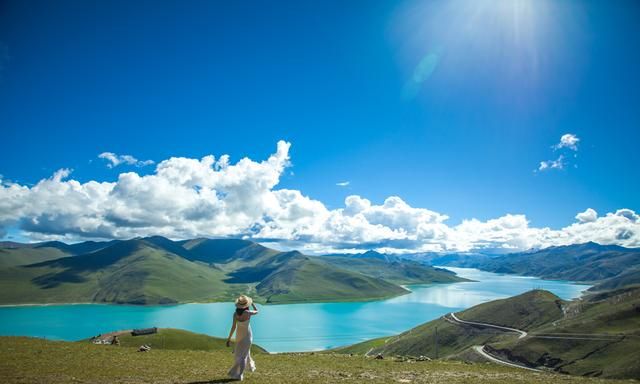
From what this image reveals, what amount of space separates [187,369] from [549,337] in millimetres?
135443

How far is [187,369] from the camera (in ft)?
69.0

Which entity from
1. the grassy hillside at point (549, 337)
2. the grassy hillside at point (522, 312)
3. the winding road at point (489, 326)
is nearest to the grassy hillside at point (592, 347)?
the grassy hillside at point (549, 337)

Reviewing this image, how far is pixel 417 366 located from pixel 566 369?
329 ft

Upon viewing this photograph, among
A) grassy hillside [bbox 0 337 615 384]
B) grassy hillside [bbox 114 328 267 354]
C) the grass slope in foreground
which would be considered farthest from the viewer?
grassy hillside [bbox 114 328 267 354]

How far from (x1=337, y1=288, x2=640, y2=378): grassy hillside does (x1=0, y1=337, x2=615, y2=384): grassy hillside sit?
259 feet

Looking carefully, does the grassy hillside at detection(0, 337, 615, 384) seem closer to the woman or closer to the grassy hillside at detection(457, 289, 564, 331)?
the woman

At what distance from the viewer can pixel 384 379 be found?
20688 mm

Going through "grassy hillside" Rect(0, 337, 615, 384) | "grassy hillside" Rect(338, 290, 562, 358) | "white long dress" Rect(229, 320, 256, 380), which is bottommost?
"grassy hillside" Rect(338, 290, 562, 358)

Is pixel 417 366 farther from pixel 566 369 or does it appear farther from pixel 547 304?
pixel 547 304

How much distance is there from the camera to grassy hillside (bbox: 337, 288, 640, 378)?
3949 inches

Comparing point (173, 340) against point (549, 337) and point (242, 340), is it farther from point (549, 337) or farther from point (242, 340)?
point (549, 337)

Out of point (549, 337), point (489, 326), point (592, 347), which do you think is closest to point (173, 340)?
point (592, 347)

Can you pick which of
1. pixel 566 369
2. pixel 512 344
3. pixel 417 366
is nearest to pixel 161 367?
pixel 417 366

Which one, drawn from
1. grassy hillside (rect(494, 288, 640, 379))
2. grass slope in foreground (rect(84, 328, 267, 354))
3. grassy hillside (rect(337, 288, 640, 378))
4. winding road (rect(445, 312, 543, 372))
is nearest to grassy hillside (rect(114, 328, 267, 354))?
grass slope in foreground (rect(84, 328, 267, 354))
